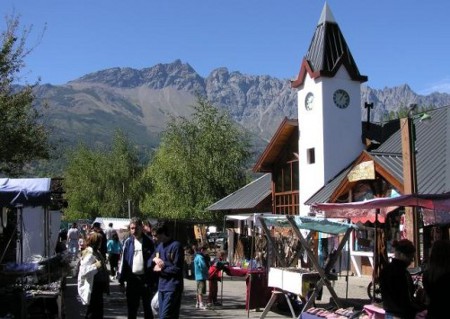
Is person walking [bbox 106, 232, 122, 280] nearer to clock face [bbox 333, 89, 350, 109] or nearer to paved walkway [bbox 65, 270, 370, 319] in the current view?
paved walkway [bbox 65, 270, 370, 319]

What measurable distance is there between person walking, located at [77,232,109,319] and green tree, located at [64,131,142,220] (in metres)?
45.1

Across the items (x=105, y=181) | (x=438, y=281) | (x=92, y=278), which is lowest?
(x=92, y=278)

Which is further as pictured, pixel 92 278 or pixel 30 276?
pixel 30 276

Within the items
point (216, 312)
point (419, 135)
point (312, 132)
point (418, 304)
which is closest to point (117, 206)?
point (312, 132)

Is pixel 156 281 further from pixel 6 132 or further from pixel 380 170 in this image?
pixel 380 170

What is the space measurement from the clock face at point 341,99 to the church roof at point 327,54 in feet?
2.74

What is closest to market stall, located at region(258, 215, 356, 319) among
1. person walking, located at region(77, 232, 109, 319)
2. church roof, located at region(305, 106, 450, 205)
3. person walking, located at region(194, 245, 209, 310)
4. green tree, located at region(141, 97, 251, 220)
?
person walking, located at region(194, 245, 209, 310)

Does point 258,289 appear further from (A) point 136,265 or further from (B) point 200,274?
(A) point 136,265

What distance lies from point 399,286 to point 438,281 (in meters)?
0.79

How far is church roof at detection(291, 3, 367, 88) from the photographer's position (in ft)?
84.5

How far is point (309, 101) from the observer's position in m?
26.2

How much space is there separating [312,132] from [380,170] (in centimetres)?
618

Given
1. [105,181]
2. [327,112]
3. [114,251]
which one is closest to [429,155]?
[327,112]

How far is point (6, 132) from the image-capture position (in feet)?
52.6
